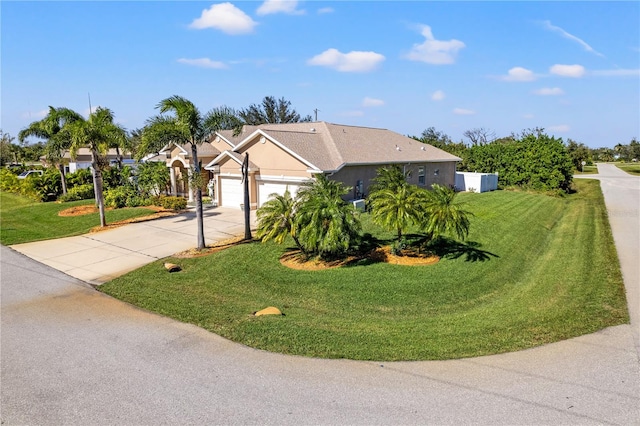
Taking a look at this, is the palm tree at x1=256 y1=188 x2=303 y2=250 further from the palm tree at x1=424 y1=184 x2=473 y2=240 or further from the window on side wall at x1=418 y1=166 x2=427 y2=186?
the window on side wall at x1=418 y1=166 x2=427 y2=186

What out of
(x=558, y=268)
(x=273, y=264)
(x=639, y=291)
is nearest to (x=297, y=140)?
(x=273, y=264)

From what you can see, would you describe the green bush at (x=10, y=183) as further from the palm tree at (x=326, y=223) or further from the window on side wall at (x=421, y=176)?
the palm tree at (x=326, y=223)

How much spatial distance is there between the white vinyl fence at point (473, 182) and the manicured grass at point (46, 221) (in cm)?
2449

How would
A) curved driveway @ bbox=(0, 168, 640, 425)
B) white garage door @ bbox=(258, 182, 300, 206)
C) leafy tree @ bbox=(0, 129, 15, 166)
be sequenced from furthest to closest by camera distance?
leafy tree @ bbox=(0, 129, 15, 166) < white garage door @ bbox=(258, 182, 300, 206) < curved driveway @ bbox=(0, 168, 640, 425)

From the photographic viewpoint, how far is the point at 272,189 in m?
23.6

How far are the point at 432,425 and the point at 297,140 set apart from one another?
63.2 ft

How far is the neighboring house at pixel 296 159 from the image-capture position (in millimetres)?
22516

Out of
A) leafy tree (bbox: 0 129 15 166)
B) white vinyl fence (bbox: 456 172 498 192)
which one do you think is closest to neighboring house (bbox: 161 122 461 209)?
white vinyl fence (bbox: 456 172 498 192)

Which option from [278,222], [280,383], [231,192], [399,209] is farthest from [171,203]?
[280,383]

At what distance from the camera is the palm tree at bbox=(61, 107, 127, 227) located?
19.9m

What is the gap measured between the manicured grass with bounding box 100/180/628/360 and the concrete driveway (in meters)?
1.49

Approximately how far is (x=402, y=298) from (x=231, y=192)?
53.5ft

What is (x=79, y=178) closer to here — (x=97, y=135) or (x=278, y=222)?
(x=97, y=135)

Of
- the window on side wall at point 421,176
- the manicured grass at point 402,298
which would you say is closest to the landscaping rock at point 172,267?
the manicured grass at point 402,298
